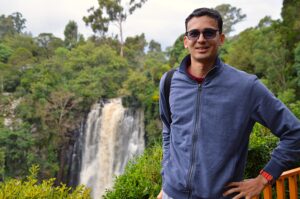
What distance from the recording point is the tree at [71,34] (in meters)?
31.0

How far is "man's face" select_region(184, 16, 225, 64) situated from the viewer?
1616mm

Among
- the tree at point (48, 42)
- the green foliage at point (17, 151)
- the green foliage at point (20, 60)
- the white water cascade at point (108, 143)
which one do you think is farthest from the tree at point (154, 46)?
the green foliage at point (17, 151)

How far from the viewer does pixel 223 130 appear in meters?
1.49

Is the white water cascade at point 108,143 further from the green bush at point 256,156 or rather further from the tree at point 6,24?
the tree at point 6,24

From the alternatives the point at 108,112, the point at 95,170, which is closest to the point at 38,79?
the point at 108,112

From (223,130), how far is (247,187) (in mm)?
276

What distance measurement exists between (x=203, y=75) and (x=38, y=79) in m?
20.1

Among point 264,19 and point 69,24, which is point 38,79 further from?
point 264,19

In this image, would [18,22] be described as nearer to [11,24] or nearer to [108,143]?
[11,24]

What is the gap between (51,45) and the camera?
95.6 feet

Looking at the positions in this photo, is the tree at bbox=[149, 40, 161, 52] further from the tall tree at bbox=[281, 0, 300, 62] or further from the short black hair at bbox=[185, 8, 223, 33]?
the short black hair at bbox=[185, 8, 223, 33]

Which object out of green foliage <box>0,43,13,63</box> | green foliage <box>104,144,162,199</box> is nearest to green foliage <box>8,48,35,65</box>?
green foliage <box>0,43,13,63</box>

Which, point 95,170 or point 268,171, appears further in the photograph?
point 95,170

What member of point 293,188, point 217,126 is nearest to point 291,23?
point 293,188
